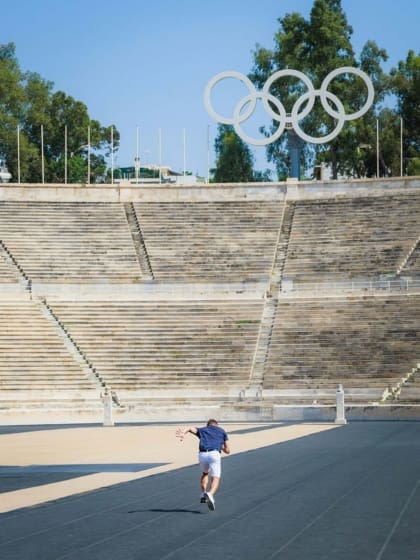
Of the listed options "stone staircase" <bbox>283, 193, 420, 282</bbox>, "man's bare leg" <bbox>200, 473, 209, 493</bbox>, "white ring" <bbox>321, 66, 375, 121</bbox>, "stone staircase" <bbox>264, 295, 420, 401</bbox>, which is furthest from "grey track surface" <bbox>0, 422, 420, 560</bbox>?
"white ring" <bbox>321, 66, 375, 121</bbox>

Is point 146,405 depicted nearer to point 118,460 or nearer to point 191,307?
point 191,307

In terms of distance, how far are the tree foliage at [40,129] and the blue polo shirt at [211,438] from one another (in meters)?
80.2

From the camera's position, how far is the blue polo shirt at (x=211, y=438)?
20844 millimetres

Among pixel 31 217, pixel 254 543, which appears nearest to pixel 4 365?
pixel 31 217

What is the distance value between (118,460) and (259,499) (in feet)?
31.9

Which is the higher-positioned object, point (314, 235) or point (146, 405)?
point (314, 235)

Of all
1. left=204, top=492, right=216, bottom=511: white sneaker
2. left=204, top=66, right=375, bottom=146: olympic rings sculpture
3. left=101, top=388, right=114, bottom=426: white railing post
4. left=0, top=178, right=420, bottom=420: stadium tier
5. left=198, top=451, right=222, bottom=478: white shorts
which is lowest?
left=101, top=388, right=114, bottom=426: white railing post

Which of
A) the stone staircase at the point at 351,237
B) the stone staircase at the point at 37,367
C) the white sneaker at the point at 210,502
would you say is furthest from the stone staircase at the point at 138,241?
the white sneaker at the point at 210,502

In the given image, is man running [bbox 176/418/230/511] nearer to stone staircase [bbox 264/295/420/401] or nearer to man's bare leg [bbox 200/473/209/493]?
man's bare leg [bbox 200/473/209/493]

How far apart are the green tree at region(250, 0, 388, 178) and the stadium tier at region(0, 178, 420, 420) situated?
87.6 feet

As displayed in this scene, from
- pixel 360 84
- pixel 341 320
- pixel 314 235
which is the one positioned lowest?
pixel 341 320

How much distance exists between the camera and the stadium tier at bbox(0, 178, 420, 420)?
54.3 m

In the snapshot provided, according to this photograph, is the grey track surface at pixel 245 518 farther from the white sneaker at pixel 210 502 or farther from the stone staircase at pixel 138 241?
the stone staircase at pixel 138 241

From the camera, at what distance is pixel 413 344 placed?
5575 cm
